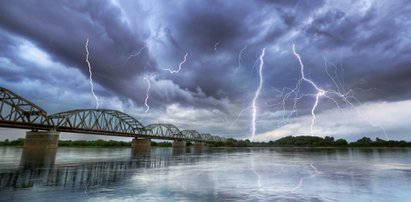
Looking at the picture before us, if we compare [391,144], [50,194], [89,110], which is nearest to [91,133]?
[89,110]

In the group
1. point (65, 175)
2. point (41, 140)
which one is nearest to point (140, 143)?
point (41, 140)

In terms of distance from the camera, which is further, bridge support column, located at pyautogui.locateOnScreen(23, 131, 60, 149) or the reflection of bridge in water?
bridge support column, located at pyautogui.locateOnScreen(23, 131, 60, 149)

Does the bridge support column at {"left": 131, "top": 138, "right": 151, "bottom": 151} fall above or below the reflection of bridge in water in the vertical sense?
above

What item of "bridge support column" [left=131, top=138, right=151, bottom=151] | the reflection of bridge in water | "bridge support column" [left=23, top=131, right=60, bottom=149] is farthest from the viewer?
"bridge support column" [left=131, top=138, right=151, bottom=151]

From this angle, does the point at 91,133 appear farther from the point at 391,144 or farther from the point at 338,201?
the point at 391,144

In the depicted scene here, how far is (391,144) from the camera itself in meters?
186

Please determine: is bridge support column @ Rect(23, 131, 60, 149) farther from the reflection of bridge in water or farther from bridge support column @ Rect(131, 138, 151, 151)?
the reflection of bridge in water

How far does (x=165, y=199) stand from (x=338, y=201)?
22.2 feet

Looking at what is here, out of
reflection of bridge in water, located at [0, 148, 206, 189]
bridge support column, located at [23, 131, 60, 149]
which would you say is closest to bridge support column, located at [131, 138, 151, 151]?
bridge support column, located at [23, 131, 60, 149]

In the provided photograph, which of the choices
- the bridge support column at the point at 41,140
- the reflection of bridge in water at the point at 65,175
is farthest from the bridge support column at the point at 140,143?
the reflection of bridge in water at the point at 65,175

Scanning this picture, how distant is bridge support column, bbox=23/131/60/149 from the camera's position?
92.8 m

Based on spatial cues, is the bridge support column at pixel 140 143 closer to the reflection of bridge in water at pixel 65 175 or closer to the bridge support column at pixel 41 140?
the bridge support column at pixel 41 140

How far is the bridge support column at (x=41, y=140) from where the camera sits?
304 ft

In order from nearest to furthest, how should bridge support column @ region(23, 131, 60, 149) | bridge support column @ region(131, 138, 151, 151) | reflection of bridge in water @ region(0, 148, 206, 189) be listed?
reflection of bridge in water @ region(0, 148, 206, 189) → bridge support column @ region(23, 131, 60, 149) → bridge support column @ region(131, 138, 151, 151)
